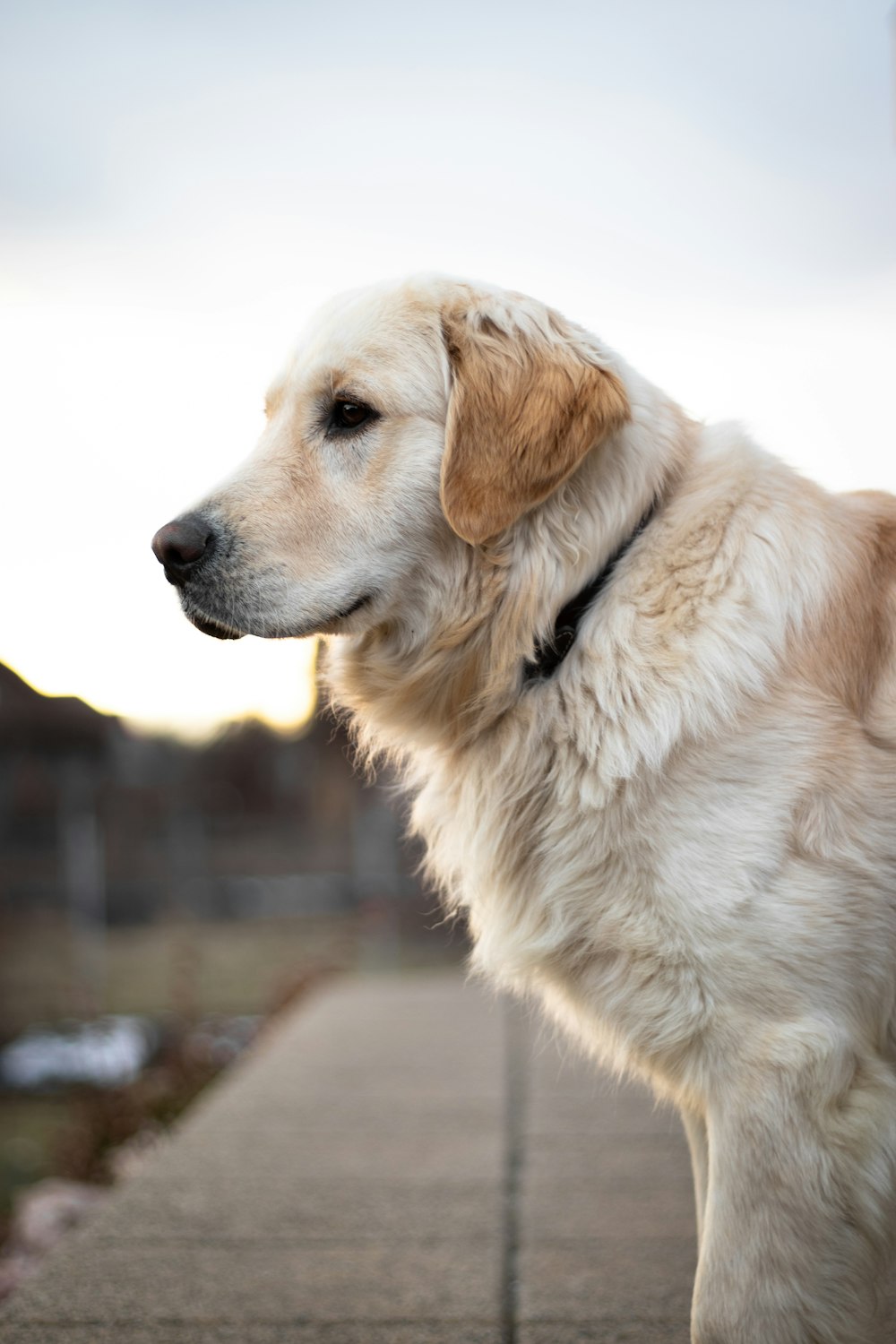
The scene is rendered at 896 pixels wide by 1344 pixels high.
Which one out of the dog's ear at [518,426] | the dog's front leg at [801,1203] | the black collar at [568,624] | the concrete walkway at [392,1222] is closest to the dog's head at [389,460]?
the dog's ear at [518,426]

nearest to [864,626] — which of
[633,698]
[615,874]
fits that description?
[633,698]

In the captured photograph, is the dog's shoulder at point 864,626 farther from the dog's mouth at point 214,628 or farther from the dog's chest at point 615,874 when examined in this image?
the dog's mouth at point 214,628

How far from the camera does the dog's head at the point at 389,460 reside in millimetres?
2180

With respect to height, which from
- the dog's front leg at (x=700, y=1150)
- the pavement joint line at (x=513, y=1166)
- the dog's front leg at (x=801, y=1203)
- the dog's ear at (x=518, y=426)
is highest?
the dog's ear at (x=518, y=426)

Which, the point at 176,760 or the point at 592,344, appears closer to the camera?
the point at 592,344

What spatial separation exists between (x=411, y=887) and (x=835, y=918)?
1070 cm

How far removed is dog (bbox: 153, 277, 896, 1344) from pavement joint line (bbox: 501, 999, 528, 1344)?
21.7 inches

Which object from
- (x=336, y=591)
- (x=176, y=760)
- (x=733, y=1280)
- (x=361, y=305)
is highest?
(x=361, y=305)

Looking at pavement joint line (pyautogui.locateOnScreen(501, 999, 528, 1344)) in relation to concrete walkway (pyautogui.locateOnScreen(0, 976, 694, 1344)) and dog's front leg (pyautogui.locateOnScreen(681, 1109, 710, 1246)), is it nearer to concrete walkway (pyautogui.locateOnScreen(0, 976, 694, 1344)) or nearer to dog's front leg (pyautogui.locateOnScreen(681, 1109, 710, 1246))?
concrete walkway (pyautogui.locateOnScreen(0, 976, 694, 1344))

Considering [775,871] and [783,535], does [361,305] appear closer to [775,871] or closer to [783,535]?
[783,535]

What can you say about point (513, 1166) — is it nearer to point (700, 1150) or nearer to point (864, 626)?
point (700, 1150)

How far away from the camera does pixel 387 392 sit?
231 cm

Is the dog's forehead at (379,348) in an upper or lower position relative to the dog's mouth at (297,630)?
upper

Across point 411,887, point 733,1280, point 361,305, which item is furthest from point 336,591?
point 411,887
